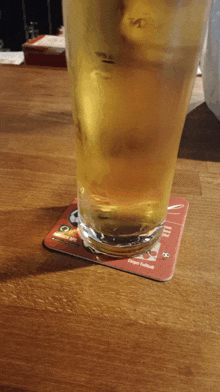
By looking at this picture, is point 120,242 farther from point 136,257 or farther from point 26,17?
point 26,17

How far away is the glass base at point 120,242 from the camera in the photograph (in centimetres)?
38

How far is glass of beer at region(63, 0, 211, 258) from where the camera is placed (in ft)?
0.87

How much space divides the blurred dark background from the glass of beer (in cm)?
365

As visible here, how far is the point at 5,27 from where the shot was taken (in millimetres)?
3529

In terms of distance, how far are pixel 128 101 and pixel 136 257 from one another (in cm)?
19

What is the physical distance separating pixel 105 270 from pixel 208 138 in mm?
475

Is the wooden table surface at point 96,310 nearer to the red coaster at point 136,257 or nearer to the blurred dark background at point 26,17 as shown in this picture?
the red coaster at point 136,257

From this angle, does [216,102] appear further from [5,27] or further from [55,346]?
[5,27]

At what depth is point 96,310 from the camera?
318 mm

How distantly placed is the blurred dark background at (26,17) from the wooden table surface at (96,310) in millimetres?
3563

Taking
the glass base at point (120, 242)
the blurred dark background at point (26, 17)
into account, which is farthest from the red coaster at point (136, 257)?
the blurred dark background at point (26, 17)

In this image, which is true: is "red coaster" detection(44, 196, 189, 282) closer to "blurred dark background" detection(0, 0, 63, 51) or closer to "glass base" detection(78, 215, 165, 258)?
"glass base" detection(78, 215, 165, 258)

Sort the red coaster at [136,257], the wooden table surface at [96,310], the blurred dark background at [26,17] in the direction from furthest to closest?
the blurred dark background at [26,17] < the red coaster at [136,257] < the wooden table surface at [96,310]

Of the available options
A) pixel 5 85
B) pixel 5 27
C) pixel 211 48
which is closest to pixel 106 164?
pixel 211 48
